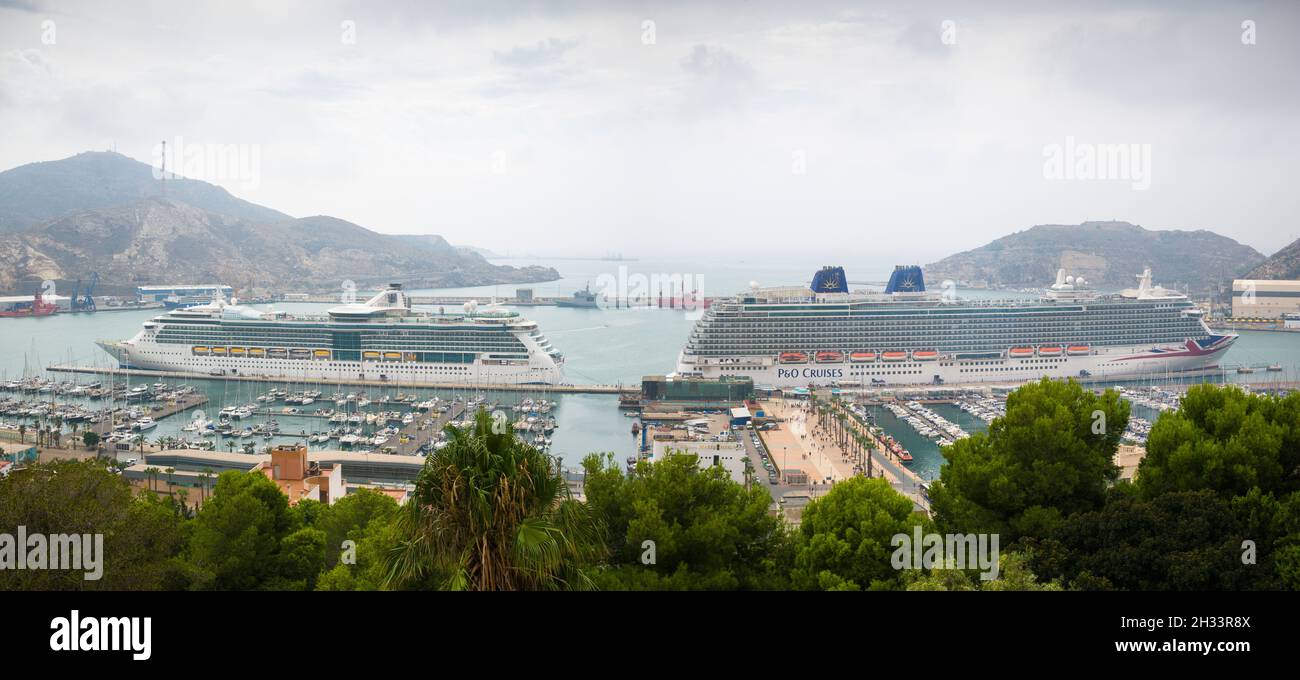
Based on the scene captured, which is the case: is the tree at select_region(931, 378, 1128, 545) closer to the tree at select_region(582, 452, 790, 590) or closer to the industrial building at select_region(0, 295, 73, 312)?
the tree at select_region(582, 452, 790, 590)

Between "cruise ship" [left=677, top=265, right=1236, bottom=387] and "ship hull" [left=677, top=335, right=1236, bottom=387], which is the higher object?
"cruise ship" [left=677, top=265, right=1236, bottom=387]

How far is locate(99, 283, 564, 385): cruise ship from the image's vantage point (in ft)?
79.2

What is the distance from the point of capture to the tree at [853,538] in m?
4.86

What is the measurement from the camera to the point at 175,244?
6103cm

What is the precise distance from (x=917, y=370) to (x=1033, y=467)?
18.7 metres

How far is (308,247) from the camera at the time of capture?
244 ft

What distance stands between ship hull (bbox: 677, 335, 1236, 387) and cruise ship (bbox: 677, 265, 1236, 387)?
0.03 meters

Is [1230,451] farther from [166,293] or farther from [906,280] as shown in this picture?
[166,293]

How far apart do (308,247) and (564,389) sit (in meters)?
59.5

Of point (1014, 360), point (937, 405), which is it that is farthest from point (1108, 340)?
point (937, 405)

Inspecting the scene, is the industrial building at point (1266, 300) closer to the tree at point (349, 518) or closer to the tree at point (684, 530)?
the tree at point (684, 530)

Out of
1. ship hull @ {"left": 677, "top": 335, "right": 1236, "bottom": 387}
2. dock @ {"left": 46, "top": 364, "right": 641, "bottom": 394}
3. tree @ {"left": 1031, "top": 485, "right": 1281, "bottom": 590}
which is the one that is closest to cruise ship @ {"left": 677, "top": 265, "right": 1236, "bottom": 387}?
ship hull @ {"left": 677, "top": 335, "right": 1236, "bottom": 387}

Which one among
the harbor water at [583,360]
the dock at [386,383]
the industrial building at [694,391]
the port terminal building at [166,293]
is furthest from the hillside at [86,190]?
the industrial building at [694,391]
